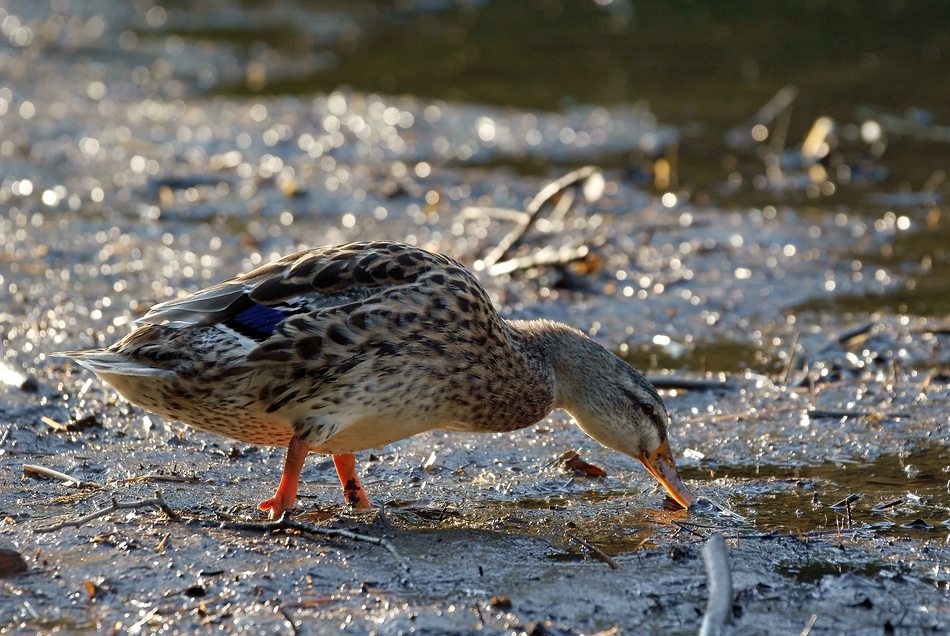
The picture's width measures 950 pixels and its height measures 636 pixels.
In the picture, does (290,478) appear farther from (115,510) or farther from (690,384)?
(690,384)

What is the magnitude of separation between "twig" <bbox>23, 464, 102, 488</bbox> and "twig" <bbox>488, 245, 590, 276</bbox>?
3.63 meters

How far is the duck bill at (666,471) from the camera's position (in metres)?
5.02

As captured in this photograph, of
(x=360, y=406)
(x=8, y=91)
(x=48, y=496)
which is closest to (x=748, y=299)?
(x=360, y=406)

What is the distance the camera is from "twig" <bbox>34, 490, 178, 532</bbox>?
423 centimetres

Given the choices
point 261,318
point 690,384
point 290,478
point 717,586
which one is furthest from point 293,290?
point 690,384

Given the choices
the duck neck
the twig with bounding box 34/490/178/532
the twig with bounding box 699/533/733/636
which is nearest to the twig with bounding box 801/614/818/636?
the twig with bounding box 699/533/733/636

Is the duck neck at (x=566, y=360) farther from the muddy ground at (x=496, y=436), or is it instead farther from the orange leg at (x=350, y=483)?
the orange leg at (x=350, y=483)

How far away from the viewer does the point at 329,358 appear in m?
4.46

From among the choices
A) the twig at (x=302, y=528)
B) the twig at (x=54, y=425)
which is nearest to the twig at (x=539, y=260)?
the twig at (x=54, y=425)

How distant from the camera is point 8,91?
556 inches

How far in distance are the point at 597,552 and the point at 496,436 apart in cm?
161

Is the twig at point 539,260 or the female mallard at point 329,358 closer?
the female mallard at point 329,358

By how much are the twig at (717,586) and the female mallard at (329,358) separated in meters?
0.91

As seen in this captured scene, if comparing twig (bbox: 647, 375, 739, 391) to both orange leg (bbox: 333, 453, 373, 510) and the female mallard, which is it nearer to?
the female mallard
